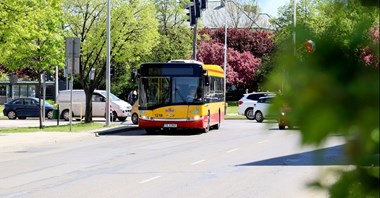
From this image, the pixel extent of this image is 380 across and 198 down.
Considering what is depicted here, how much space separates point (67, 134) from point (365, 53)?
2556 centimetres

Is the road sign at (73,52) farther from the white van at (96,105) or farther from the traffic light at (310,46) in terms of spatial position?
the traffic light at (310,46)

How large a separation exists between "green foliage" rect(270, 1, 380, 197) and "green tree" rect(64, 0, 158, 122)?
111 feet

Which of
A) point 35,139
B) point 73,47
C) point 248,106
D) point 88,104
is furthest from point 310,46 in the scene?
point 248,106

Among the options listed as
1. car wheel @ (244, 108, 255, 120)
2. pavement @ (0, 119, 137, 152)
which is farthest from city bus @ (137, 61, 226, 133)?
car wheel @ (244, 108, 255, 120)

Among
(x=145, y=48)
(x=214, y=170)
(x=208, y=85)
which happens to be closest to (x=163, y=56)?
(x=145, y=48)

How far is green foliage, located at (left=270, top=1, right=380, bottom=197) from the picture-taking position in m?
1.18

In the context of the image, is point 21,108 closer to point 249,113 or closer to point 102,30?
point 102,30

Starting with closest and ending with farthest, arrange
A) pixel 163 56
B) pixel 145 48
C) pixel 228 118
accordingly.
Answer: pixel 145 48
pixel 228 118
pixel 163 56

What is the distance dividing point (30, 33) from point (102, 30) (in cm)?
1116

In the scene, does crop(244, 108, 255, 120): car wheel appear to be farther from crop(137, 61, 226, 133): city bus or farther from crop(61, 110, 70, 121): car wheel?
crop(137, 61, 226, 133): city bus

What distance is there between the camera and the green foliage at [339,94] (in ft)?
3.87

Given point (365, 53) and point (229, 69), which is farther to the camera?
point (229, 69)

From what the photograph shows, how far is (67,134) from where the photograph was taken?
86.8 feet

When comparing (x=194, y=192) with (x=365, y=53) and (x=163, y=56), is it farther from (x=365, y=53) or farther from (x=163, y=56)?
(x=163, y=56)
